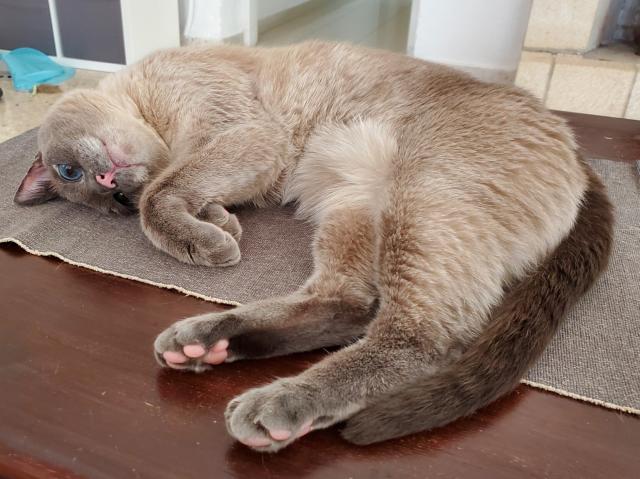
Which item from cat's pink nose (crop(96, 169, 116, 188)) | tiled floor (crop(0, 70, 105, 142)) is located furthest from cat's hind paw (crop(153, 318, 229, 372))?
tiled floor (crop(0, 70, 105, 142))

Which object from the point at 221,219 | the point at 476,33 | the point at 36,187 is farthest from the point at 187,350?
the point at 476,33

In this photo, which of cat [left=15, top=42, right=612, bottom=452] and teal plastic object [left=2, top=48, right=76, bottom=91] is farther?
teal plastic object [left=2, top=48, right=76, bottom=91]

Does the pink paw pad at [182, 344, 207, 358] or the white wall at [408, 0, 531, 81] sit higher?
the white wall at [408, 0, 531, 81]

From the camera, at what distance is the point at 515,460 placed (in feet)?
2.77

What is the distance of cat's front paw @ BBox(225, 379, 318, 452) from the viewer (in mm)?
818

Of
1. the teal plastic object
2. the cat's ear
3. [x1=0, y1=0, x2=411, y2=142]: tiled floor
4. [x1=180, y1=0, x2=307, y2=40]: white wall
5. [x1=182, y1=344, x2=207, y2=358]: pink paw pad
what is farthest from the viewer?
[x1=180, y1=0, x2=307, y2=40]: white wall

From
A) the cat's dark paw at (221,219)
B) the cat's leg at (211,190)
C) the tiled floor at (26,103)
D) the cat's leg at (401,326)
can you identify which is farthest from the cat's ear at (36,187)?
the cat's leg at (401,326)

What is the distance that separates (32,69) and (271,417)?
2.37 m

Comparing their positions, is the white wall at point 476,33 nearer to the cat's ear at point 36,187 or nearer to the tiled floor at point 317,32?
the tiled floor at point 317,32

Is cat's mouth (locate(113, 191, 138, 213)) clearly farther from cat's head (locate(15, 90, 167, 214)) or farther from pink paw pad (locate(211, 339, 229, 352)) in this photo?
pink paw pad (locate(211, 339, 229, 352))

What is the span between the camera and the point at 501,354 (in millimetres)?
906

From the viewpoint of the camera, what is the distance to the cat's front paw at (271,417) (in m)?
0.82

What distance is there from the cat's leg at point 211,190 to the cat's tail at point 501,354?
21.9 inches

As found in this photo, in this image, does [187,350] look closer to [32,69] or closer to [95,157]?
[95,157]
